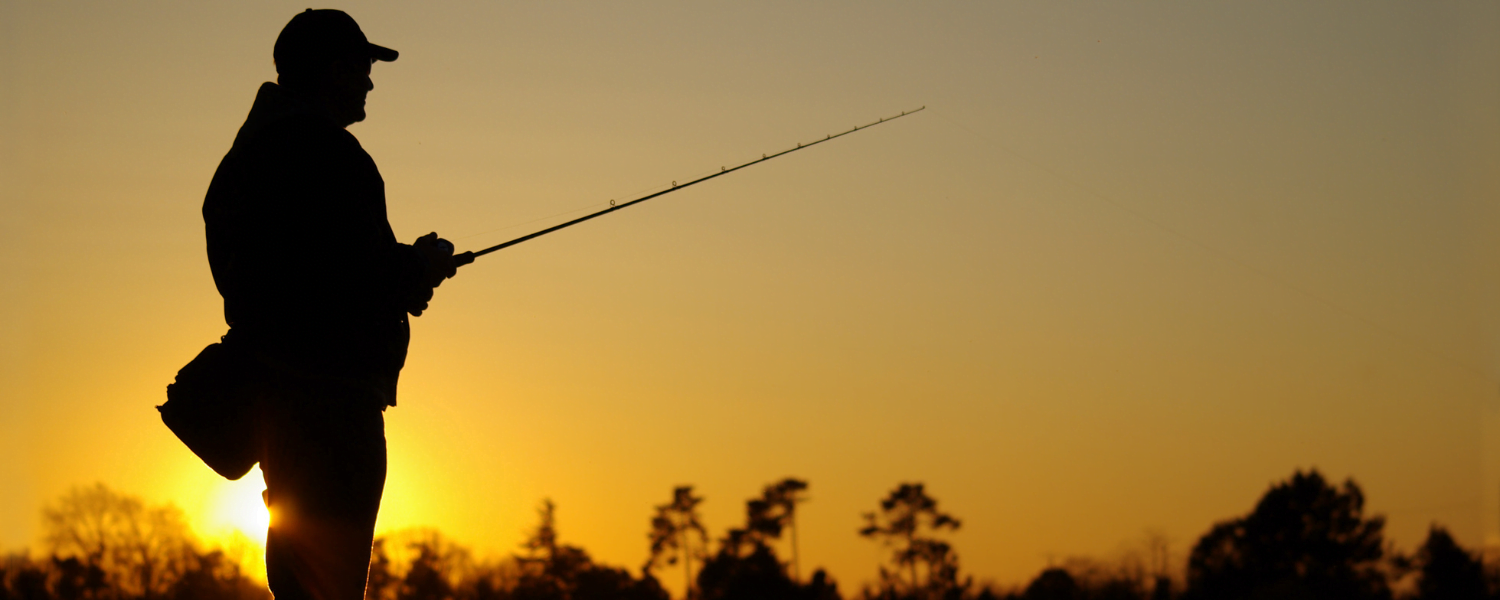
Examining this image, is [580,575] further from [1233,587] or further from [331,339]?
[331,339]

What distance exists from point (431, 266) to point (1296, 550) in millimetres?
62393

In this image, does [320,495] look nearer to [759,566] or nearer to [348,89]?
[348,89]

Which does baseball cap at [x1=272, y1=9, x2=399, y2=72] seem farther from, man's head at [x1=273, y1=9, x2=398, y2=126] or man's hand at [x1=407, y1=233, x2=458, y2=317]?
man's hand at [x1=407, y1=233, x2=458, y2=317]

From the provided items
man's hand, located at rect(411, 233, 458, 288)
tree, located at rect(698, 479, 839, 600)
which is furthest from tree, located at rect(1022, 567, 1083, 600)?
man's hand, located at rect(411, 233, 458, 288)

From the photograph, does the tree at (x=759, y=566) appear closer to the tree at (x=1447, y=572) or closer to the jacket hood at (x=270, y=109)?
the tree at (x=1447, y=572)

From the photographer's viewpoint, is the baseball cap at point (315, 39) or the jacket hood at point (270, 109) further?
the baseball cap at point (315, 39)

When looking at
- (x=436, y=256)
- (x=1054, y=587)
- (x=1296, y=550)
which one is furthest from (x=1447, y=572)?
(x=436, y=256)

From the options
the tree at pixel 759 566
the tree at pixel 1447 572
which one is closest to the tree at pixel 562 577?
the tree at pixel 759 566

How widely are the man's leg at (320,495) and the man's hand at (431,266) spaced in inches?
14.3

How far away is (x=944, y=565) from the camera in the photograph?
50.3 m

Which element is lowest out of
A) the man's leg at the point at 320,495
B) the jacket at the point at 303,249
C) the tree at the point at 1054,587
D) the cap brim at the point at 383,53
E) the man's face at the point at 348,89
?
the man's leg at the point at 320,495

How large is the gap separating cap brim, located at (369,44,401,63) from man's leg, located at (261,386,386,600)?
1.07 meters

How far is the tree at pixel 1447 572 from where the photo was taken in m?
59.5

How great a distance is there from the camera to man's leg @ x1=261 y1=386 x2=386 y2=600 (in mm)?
3736
